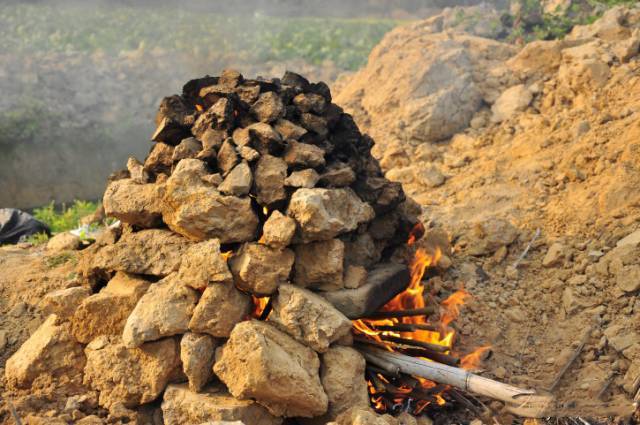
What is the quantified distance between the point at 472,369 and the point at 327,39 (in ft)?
65.7

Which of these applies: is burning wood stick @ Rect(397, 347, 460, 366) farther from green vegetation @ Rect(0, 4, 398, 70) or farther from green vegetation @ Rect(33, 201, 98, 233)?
green vegetation @ Rect(0, 4, 398, 70)

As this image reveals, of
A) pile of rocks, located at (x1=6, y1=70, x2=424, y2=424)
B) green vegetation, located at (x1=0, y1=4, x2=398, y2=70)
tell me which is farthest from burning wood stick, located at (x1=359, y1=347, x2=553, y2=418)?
green vegetation, located at (x1=0, y1=4, x2=398, y2=70)

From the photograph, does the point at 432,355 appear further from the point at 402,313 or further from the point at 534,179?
the point at 534,179

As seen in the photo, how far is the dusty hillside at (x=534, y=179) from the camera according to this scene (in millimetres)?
5152

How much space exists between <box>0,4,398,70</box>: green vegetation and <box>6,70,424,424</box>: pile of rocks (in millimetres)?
16773

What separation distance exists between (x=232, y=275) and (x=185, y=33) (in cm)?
2110

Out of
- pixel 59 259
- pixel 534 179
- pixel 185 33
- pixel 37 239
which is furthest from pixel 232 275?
pixel 185 33

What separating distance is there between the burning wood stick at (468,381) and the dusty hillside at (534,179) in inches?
10.4

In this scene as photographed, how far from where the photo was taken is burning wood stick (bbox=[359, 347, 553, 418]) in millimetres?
4160

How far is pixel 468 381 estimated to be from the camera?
14.3 ft

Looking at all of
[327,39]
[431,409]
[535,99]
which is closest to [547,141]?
[535,99]

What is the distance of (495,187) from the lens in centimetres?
733

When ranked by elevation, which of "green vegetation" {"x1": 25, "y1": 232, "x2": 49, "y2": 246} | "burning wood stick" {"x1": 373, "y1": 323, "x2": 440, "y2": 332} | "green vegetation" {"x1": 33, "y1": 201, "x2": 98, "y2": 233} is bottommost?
"green vegetation" {"x1": 33, "y1": 201, "x2": 98, "y2": 233}

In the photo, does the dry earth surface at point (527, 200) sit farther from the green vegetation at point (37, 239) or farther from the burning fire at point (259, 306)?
the burning fire at point (259, 306)
